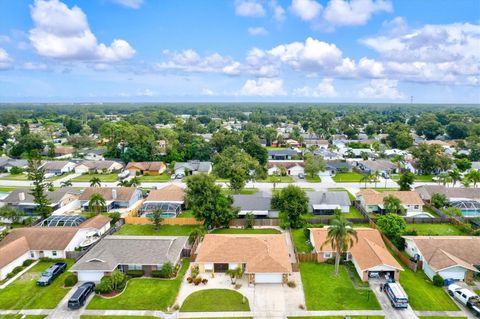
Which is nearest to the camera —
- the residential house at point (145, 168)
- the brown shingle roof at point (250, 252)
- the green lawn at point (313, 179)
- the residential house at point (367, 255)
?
the brown shingle roof at point (250, 252)

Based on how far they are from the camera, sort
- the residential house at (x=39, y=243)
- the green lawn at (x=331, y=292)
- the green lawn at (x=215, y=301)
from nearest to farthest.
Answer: the green lawn at (x=215, y=301), the green lawn at (x=331, y=292), the residential house at (x=39, y=243)

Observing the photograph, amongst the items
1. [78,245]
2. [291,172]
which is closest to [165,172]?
[291,172]

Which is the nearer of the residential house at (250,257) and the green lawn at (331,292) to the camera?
the green lawn at (331,292)

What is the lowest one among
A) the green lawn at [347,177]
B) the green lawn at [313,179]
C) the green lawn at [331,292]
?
the green lawn at [331,292]

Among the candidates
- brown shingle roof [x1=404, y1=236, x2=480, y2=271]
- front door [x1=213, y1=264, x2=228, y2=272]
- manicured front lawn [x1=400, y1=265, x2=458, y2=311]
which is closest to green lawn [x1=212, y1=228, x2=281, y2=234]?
Answer: front door [x1=213, y1=264, x2=228, y2=272]

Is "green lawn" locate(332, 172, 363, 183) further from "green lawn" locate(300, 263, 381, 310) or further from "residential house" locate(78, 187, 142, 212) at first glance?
"residential house" locate(78, 187, 142, 212)

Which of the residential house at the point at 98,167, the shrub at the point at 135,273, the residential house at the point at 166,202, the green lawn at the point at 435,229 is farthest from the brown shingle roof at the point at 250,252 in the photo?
the residential house at the point at 98,167

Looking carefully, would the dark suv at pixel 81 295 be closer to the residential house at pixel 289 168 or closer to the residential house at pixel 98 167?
the residential house at pixel 289 168
